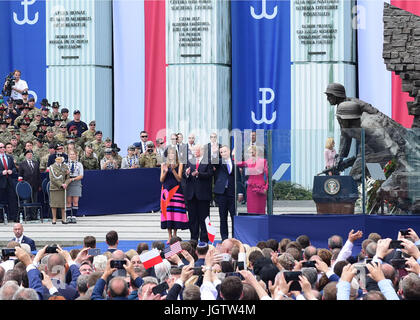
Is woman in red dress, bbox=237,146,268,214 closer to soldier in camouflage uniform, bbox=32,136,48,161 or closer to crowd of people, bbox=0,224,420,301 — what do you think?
crowd of people, bbox=0,224,420,301

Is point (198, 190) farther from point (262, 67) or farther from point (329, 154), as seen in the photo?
point (262, 67)

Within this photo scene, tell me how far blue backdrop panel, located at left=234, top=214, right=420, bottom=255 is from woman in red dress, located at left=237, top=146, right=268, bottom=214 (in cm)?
25

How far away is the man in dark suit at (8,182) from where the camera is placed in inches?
747

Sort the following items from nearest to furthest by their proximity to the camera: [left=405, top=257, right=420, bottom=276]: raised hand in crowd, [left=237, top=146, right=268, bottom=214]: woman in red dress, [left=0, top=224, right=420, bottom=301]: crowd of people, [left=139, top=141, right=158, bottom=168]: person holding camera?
[left=0, top=224, right=420, bottom=301]: crowd of people < [left=405, top=257, right=420, bottom=276]: raised hand in crowd < [left=237, top=146, right=268, bottom=214]: woman in red dress < [left=139, top=141, right=158, bottom=168]: person holding camera

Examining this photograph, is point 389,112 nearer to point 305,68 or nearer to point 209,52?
point 305,68

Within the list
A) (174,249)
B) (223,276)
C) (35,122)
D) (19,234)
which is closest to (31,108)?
(35,122)

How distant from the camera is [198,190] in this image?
48.6ft

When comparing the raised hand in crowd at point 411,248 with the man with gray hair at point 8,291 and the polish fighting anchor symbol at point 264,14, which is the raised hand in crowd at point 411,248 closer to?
the man with gray hair at point 8,291

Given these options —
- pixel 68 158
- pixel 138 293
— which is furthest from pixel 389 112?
pixel 138 293

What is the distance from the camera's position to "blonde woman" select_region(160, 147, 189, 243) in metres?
15.2

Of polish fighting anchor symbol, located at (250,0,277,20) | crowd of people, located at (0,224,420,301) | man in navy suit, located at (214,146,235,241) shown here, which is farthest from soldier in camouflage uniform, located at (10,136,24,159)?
crowd of people, located at (0,224,420,301)

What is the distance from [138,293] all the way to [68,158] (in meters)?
13.0

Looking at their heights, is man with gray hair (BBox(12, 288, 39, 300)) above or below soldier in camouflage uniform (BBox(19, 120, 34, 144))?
below

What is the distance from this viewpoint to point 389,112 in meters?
22.9
